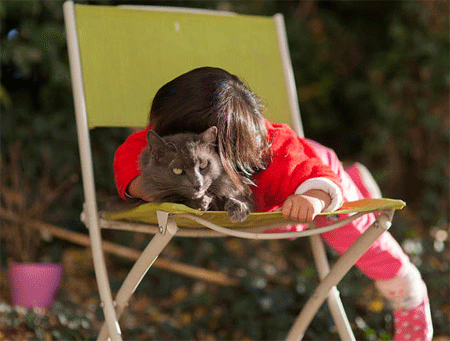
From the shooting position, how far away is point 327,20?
11.4 feet

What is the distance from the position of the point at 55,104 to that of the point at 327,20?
1717 millimetres

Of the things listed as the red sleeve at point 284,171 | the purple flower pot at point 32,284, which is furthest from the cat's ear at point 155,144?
the purple flower pot at point 32,284

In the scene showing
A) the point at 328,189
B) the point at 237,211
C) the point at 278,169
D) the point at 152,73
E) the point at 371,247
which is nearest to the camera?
the point at 237,211

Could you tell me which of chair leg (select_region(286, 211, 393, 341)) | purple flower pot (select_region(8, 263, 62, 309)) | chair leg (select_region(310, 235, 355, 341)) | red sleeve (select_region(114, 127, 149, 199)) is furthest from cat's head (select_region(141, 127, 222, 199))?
purple flower pot (select_region(8, 263, 62, 309))

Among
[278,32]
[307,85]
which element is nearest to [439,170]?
[307,85]

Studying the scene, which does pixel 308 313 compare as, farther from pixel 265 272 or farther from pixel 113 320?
pixel 265 272

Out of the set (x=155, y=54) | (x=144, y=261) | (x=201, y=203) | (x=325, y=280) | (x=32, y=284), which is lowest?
(x=32, y=284)

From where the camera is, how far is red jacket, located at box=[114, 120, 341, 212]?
4.61 ft

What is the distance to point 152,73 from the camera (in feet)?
5.85

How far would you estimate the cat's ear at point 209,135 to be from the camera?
1280 millimetres

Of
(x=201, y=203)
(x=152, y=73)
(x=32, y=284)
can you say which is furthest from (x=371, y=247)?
(x=32, y=284)

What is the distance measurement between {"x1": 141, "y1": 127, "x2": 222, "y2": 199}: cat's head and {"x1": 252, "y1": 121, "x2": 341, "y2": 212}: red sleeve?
0.59ft

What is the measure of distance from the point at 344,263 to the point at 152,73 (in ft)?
2.74

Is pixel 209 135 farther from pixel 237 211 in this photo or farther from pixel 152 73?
pixel 152 73
